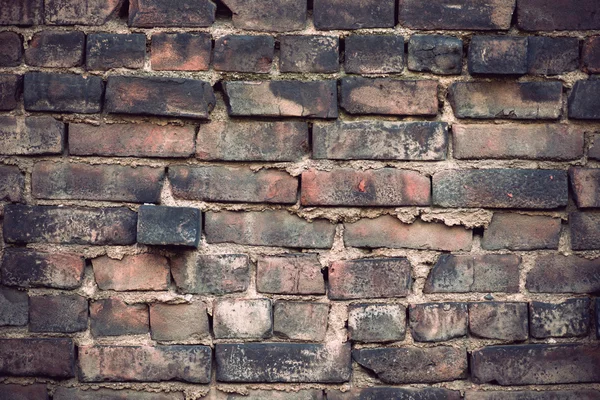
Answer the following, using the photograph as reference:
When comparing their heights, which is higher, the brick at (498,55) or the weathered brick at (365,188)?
the brick at (498,55)

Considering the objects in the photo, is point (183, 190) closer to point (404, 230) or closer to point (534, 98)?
point (404, 230)

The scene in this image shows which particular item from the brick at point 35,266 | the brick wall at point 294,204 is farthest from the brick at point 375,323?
the brick at point 35,266

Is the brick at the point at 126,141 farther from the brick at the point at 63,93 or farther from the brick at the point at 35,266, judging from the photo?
the brick at the point at 35,266

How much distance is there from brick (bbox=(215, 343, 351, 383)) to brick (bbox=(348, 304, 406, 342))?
7 centimetres

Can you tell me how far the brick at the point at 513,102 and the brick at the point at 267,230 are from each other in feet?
1.26

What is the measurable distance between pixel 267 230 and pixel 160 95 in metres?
0.35

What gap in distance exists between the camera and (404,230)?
4.43 ft

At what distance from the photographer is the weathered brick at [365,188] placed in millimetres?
1340

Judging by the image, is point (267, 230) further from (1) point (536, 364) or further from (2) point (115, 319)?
(1) point (536, 364)

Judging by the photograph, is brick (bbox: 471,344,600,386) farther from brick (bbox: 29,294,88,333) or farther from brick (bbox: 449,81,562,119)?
brick (bbox: 29,294,88,333)

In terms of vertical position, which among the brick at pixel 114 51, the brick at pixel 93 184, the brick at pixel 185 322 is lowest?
the brick at pixel 185 322

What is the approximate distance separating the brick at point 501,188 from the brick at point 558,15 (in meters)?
0.30

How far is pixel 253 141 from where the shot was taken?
1341 millimetres

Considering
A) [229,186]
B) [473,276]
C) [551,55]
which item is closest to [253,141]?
[229,186]
